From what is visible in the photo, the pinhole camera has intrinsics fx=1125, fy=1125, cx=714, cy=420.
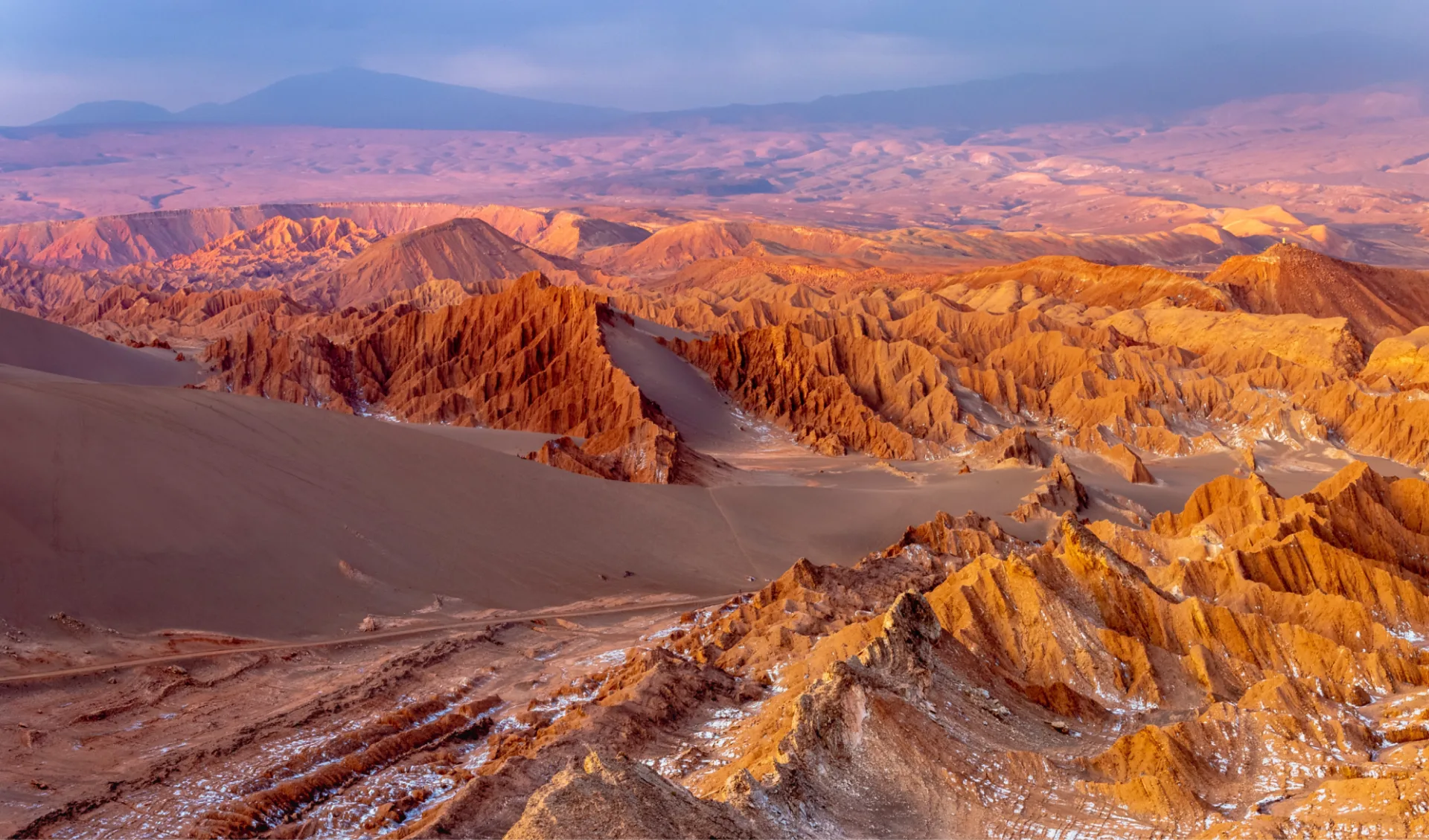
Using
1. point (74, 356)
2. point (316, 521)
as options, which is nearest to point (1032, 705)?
point (316, 521)

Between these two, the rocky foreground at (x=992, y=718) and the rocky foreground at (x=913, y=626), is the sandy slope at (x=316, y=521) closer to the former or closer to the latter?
the rocky foreground at (x=913, y=626)

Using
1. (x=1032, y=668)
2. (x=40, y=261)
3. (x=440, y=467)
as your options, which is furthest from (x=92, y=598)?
(x=40, y=261)

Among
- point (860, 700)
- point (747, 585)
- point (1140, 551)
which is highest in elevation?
point (860, 700)

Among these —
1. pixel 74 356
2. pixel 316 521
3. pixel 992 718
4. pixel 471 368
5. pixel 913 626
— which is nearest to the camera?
pixel 992 718

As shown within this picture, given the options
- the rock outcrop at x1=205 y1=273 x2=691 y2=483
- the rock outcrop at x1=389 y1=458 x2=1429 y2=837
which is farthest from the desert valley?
the rock outcrop at x1=205 y1=273 x2=691 y2=483

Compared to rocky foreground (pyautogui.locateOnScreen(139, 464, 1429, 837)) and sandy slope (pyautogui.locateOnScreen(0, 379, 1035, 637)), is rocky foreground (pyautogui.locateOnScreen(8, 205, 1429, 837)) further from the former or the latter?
sandy slope (pyautogui.locateOnScreen(0, 379, 1035, 637))

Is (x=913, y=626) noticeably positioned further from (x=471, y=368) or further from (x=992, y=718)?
(x=471, y=368)

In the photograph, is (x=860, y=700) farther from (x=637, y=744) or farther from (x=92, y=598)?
(x=92, y=598)
